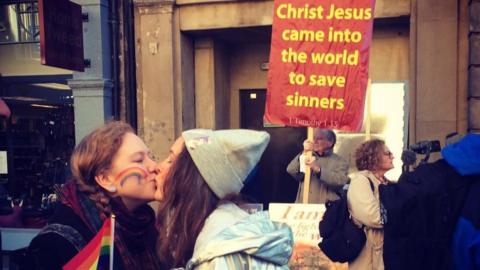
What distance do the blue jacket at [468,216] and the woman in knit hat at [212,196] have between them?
137 cm

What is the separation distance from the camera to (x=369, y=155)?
4.20 metres

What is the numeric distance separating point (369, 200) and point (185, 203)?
91.1 inches

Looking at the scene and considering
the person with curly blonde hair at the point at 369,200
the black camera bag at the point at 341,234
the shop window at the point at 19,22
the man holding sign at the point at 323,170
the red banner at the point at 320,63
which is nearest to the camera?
the person with curly blonde hair at the point at 369,200

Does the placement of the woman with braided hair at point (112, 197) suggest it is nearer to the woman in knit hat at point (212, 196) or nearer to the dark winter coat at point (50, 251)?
the dark winter coat at point (50, 251)

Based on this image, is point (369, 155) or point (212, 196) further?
point (369, 155)

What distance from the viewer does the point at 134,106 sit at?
7680mm

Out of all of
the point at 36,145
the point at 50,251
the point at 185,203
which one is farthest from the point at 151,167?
the point at 36,145

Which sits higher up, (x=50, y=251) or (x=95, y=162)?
(x=95, y=162)

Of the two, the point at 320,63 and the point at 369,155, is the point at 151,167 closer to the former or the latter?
the point at 369,155

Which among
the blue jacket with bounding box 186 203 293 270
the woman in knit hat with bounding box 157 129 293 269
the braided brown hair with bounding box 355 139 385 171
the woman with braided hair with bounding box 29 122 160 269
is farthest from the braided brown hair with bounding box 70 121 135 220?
the braided brown hair with bounding box 355 139 385 171

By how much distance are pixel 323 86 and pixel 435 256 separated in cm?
241

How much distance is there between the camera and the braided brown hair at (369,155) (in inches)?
164

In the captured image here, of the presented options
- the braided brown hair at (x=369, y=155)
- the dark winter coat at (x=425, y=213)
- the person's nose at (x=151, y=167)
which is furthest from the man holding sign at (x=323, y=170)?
the person's nose at (x=151, y=167)

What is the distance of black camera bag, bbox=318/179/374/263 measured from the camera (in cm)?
389
